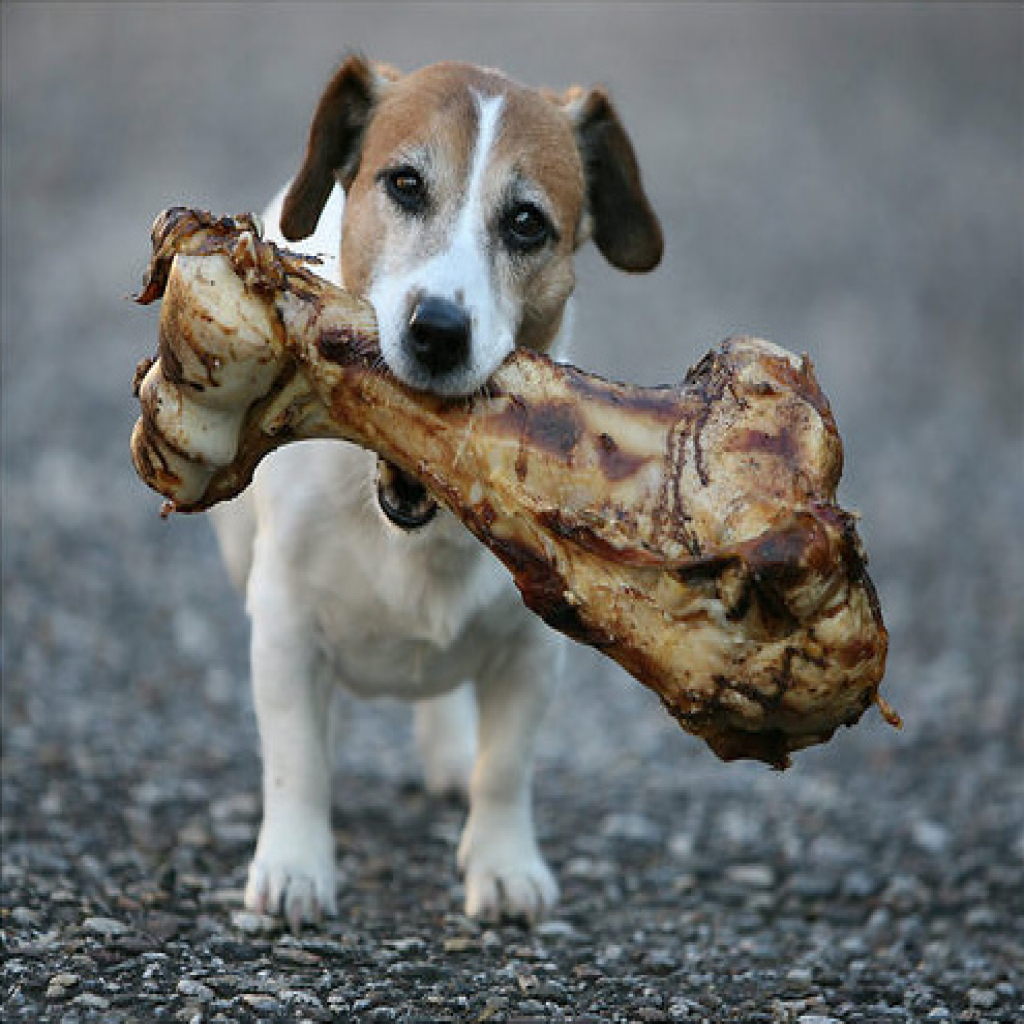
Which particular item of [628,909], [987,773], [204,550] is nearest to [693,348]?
[204,550]

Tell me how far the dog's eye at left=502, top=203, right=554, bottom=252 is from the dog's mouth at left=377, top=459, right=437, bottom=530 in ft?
2.20

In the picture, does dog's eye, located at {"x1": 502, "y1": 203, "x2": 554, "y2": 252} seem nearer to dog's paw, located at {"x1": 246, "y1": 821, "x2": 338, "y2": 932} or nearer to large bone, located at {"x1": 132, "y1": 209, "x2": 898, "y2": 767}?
large bone, located at {"x1": 132, "y1": 209, "x2": 898, "y2": 767}

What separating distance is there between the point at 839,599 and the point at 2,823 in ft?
8.97

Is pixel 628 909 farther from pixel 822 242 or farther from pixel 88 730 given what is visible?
pixel 822 242

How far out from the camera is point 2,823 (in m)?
4.65

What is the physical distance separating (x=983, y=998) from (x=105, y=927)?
1949 millimetres

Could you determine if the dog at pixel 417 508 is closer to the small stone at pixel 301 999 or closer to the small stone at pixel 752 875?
the small stone at pixel 752 875

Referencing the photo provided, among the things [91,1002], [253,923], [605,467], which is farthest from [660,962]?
[605,467]

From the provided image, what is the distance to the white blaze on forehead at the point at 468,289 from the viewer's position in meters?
3.33

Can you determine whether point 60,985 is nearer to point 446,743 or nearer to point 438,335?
point 438,335

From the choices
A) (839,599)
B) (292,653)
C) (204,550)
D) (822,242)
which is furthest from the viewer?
(822,242)

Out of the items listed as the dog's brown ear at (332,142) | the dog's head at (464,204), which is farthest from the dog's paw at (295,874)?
the dog's brown ear at (332,142)

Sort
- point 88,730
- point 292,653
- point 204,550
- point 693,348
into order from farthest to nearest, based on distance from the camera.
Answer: point 693,348, point 204,550, point 88,730, point 292,653

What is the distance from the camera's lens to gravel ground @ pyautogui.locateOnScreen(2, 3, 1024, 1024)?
12.7 ft
